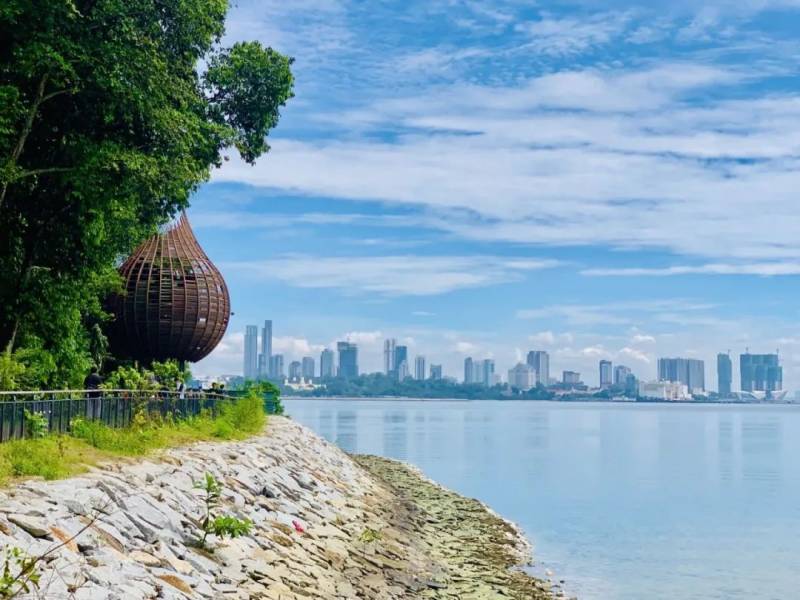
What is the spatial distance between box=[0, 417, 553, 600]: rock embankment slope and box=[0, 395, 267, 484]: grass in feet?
1.85

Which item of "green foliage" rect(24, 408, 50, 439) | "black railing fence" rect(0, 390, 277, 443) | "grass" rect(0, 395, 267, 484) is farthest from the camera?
"green foliage" rect(24, 408, 50, 439)

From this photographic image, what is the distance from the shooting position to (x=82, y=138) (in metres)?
25.1

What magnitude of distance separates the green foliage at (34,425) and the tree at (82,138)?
741 centimetres

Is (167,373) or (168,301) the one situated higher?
(168,301)

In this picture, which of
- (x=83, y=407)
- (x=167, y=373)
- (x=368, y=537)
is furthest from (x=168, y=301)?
(x=368, y=537)

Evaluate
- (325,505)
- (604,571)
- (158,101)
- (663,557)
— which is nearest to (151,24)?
(158,101)

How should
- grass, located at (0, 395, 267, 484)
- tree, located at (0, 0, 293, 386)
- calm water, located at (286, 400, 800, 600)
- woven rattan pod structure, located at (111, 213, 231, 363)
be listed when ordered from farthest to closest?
1. woven rattan pod structure, located at (111, 213, 231, 363)
2. calm water, located at (286, 400, 800, 600)
3. tree, located at (0, 0, 293, 386)
4. grass, located at (0, 395, 267, 484)

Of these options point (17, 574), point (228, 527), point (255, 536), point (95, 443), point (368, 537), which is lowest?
point (368, 537)

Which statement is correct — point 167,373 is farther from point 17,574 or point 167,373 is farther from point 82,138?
point 17,574

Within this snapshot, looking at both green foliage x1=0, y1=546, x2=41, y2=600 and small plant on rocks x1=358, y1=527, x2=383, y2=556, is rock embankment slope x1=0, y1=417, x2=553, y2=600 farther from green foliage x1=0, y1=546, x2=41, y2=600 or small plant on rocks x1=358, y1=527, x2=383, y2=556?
green foliage x1=0, y1=546, x2=41, y2=600

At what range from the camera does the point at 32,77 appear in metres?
24.8

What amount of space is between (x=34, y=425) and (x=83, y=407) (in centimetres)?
277

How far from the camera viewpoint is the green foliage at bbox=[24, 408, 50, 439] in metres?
18.7

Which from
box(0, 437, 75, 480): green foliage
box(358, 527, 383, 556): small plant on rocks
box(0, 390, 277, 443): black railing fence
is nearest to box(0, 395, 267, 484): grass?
box(0, 437, 75, 480): green foliage
